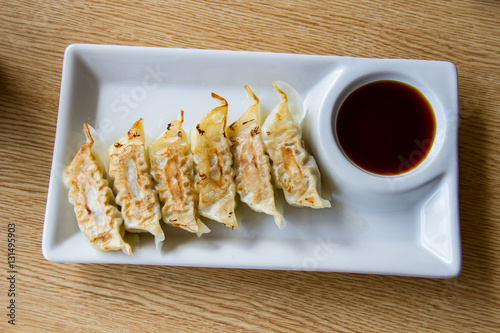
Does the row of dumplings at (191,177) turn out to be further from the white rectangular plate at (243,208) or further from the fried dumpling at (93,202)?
the white rectangular plate at (243,208)

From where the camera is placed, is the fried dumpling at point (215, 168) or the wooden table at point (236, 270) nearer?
the fried dumpling at point (215, 168)

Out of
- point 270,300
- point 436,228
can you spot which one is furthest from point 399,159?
point 270,300

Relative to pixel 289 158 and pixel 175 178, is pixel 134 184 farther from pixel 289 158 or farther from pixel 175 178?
pixel 289 158

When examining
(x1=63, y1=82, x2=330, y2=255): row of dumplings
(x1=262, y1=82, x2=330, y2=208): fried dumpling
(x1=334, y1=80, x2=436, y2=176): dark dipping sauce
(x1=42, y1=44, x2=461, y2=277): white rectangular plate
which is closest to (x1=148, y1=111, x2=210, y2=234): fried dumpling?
(x1=63, y1=82, x2=330, y2=255): row of dumplings

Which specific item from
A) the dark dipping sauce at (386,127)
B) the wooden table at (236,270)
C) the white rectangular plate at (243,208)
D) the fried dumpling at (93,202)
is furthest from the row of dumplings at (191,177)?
the wooden table at (236,270)

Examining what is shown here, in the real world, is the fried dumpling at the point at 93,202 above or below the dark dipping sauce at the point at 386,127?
below

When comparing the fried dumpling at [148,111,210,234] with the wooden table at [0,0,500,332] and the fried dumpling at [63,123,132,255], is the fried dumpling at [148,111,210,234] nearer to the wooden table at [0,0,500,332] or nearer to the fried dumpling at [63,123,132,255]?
the fried dumpling at [63,123,132,255]
